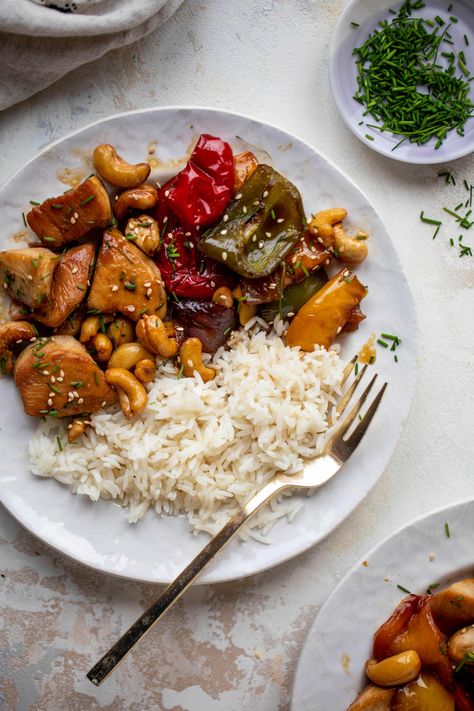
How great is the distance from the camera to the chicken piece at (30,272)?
8.15 ft

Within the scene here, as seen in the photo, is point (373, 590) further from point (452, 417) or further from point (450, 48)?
point (450, 48)

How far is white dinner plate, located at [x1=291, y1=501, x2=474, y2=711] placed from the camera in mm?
2652

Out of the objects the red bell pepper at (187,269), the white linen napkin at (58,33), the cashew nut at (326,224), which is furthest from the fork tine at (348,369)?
the white linen napkin at (58,33)

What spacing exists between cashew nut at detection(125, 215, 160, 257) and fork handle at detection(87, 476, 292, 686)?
1.07 m

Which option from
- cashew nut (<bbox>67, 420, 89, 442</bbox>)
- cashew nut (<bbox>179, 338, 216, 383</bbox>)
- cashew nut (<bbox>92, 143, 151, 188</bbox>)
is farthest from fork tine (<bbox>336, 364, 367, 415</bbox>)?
cashew nut (<bbox>92, 143, 151, 188</bbox>)

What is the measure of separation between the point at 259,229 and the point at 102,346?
30.6 inches

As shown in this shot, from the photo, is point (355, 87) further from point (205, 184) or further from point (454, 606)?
point (454, 606)

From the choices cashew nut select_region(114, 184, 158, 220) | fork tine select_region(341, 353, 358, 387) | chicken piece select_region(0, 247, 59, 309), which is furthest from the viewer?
fork tine select_region(341, 353, 358, 387)

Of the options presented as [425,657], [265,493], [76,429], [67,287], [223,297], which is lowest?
[76,429]

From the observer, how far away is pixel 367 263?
2.73 meters

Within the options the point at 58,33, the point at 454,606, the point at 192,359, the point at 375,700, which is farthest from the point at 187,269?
the point at 375,700

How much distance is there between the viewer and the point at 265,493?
259 centimetres

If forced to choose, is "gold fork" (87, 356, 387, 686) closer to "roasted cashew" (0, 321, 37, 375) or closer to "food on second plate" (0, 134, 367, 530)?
"food on second plate" (0, 134, 367, 530)

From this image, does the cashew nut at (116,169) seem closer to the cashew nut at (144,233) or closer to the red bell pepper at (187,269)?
the cashew nut at (144,233)
